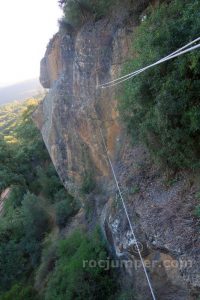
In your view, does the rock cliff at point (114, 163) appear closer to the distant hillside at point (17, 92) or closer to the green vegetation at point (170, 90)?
the green vegetation at point (170, 90)

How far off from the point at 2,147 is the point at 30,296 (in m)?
12.6

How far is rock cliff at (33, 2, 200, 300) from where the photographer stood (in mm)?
6375

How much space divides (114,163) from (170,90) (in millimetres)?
5500

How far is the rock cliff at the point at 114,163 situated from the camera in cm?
638

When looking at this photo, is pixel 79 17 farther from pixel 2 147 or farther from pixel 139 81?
pixel 2 147

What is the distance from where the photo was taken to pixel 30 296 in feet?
39.1

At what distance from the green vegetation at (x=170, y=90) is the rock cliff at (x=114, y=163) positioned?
0.86 m

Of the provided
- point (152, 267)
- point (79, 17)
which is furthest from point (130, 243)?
point (79, 17)

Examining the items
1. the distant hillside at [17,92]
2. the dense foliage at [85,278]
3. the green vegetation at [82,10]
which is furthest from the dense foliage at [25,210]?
the distant hillside at [17,92]

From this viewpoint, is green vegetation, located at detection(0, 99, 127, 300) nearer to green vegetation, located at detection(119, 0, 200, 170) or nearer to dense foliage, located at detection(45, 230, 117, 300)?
dense foliage, located at detection(45, 230, 117, 300)

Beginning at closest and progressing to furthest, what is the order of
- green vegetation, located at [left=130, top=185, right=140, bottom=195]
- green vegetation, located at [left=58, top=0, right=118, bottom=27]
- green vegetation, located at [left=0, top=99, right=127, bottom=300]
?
green vegetation, located at [left=130, top=185, right=140, bottom=195]
green vegetation, located at [left=0, top=99, right=127, bottom=300]
green vegetation, located at [left=58, top=0, right=118, bottom=27]

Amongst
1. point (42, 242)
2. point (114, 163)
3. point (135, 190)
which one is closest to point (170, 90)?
point (135, 190)

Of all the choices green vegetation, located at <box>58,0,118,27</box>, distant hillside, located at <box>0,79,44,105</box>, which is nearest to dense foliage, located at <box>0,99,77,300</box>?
green vegetation, located at <box>58,0,118,27</box>

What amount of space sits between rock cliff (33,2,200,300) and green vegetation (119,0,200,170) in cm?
86
